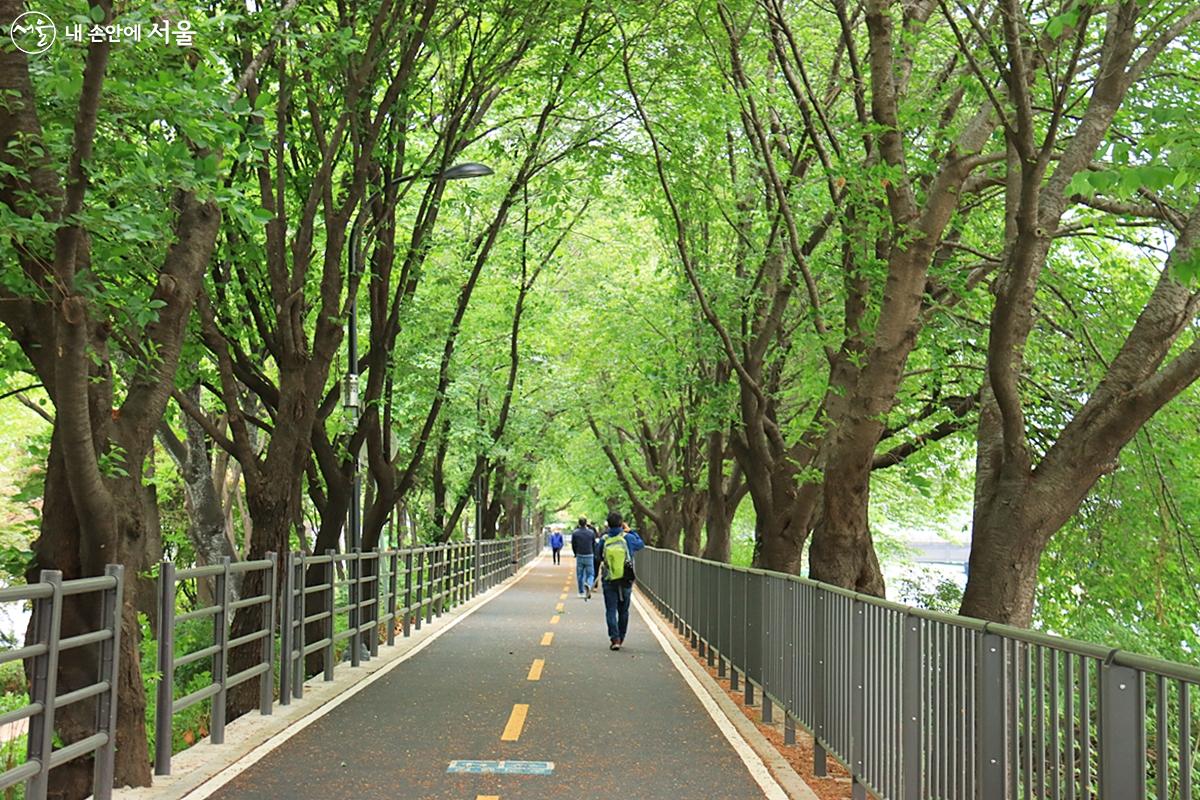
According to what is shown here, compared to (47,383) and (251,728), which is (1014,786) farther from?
(251,728)

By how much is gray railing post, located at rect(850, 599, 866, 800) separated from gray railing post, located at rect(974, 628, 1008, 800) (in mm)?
2189

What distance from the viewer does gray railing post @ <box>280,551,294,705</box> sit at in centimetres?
1203

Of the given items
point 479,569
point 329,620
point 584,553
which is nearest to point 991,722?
point 329,620

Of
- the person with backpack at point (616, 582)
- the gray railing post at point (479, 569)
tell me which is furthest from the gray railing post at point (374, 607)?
the gray railing post at point (479, 569)

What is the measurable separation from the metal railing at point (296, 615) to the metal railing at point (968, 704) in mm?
4432

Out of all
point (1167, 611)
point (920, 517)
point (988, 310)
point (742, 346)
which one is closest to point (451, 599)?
point (742, 346)

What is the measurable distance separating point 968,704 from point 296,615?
828cm

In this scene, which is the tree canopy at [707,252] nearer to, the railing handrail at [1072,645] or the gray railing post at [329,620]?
the gray railing post at [329,620]

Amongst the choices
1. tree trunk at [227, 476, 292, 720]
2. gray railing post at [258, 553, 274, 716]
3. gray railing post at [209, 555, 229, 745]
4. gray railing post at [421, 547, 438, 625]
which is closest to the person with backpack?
tree trunk at [227, 476, 292, 720]

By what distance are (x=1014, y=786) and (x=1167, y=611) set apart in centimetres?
1066

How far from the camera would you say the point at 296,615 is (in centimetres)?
1251

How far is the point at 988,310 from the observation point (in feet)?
55.8

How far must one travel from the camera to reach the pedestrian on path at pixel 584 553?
101 feet

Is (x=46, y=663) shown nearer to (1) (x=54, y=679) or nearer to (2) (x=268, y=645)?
(1) (x=54, y=679)
